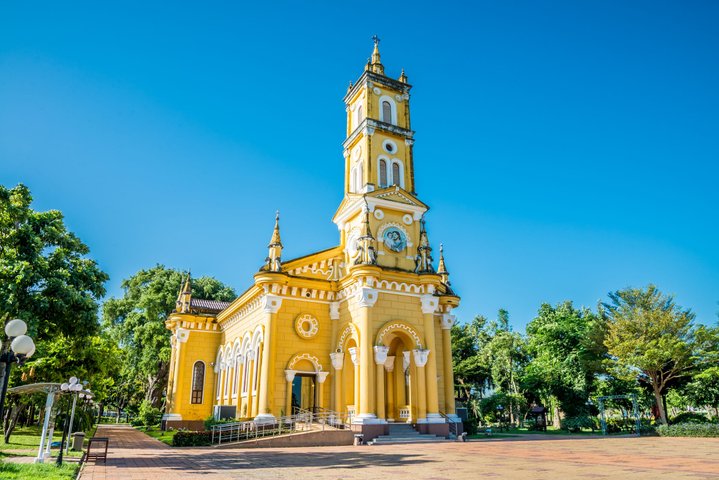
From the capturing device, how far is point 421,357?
26.8 meters

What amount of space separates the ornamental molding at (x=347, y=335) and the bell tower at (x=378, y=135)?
28.3 feet

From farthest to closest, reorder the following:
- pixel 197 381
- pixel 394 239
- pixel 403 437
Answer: pixel 197 381 → pixel 394 239 → pixel 403 437

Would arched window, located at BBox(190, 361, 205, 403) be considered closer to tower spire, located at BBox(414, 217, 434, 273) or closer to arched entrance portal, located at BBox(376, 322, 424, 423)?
arched entrance portal, located at BBox(376, 322, 424, 423)

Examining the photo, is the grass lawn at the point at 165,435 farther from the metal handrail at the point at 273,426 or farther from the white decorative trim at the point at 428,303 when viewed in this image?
the white decorative trim at the point at 428,303

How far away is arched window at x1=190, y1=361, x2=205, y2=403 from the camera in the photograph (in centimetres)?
3809

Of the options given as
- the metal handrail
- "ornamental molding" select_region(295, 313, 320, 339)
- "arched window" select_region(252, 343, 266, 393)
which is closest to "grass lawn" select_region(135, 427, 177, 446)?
the metal handrail

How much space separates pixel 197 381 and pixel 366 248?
20027mm

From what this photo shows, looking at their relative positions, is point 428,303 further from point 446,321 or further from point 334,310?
point 334,310

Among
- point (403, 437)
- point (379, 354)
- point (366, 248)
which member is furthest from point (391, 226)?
point (403, 437)

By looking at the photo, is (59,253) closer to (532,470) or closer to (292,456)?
(292,456)

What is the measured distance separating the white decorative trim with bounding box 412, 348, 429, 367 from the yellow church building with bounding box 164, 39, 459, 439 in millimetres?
69

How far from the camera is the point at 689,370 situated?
114ft

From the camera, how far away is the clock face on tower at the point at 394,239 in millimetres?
29406

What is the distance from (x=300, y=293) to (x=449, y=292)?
9920 mm
